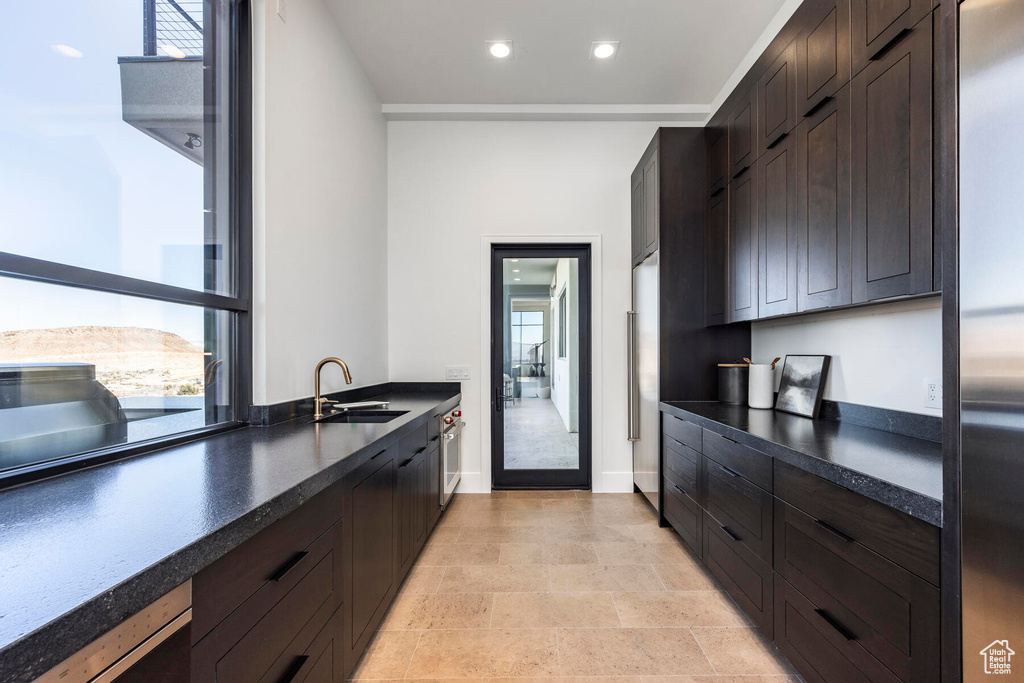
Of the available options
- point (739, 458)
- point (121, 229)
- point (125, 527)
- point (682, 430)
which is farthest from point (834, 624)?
point (121, 229)

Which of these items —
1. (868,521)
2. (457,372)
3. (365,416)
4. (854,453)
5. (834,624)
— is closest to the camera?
(868,521)

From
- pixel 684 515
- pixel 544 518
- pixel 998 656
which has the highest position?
pixel 998 656

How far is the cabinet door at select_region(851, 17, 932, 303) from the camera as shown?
135cm

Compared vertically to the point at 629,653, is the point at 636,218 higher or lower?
higher

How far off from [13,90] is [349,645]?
72.3 inches

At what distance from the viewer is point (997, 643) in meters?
0.87

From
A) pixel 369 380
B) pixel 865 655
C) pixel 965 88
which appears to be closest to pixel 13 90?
pixel 965 88

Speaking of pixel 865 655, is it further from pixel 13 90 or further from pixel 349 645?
pixel 13 90

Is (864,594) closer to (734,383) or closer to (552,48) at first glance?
(734,383)

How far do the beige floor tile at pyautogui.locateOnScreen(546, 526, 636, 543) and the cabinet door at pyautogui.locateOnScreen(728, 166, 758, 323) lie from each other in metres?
1.55

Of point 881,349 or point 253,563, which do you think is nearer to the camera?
point 253,563

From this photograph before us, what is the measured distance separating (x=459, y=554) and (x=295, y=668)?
1551mm

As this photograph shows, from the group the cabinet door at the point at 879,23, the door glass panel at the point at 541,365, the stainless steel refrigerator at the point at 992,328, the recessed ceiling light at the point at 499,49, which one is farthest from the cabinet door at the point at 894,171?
the door glass panel at the point at 541,365

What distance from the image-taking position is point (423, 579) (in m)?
2.30
